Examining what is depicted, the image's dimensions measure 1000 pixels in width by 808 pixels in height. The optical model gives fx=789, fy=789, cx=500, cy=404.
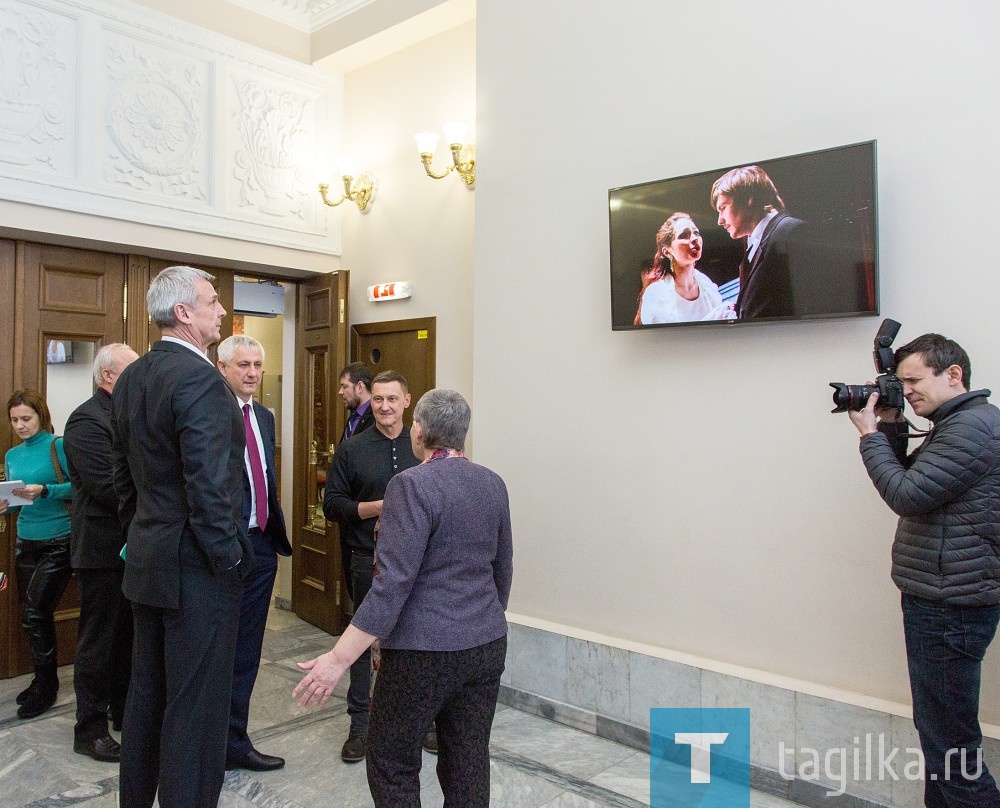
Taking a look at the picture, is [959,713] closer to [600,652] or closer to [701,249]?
[600,652]

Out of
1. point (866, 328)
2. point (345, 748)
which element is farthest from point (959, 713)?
point (345, 748)

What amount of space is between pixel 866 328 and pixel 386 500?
1932 millimetres

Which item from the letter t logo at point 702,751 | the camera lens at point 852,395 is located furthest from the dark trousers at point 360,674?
the camera lens at point 852,395

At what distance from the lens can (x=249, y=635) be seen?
321cm

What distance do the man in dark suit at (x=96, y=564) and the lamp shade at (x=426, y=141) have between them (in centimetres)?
224

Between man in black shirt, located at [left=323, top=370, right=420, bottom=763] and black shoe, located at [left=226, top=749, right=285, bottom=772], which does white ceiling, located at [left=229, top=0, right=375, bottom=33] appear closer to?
man in black shirt, located at [left=323, top=370, right=420, bottom=763]

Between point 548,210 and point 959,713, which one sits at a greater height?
point 548,210

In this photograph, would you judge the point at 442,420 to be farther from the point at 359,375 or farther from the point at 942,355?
the point at 359,375

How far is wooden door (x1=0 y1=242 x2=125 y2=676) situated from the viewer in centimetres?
437

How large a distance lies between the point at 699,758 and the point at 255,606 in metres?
1.92

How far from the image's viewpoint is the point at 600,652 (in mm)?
3605

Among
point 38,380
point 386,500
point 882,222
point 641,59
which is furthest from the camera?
point 38,380

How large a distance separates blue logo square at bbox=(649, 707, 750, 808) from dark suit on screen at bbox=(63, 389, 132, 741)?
2.33m

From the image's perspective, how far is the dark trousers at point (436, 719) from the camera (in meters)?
2.08
